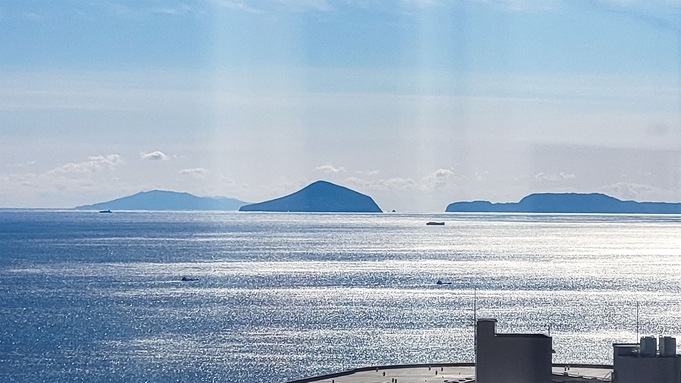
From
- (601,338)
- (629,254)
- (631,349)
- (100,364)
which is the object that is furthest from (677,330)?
(629,254)

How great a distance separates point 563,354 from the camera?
5612 centimetres

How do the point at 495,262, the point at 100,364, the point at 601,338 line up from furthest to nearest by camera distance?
1. the point at 495,262
2. the point at 601,338
3. the point at 100,364

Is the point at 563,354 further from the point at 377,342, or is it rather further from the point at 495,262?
the point at 495,262

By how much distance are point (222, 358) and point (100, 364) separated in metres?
5.86

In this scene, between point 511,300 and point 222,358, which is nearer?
point 222,358

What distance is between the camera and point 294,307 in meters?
79.6

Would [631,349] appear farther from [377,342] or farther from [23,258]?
[23,258]

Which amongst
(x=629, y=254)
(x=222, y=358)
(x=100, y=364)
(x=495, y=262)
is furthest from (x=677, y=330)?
(x=629, y=254)

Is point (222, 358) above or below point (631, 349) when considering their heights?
below

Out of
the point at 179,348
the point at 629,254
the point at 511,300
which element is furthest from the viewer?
the point at 629,254

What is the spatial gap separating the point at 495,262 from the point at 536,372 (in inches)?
4512

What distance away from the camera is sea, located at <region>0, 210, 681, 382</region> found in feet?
181

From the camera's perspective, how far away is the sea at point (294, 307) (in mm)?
55062

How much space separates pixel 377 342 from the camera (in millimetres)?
61938
